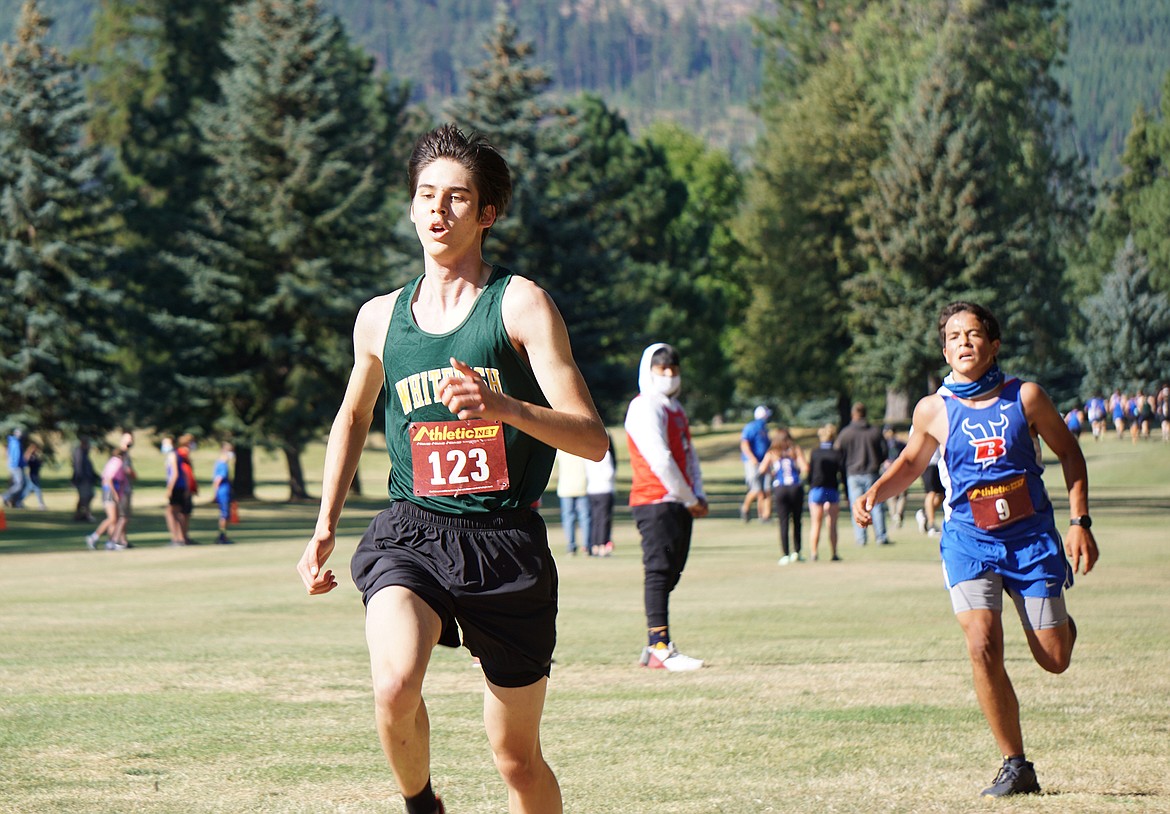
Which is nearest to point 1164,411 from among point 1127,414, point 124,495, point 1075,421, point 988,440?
point 1075,421

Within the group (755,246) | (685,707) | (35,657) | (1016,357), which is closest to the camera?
(685,707)

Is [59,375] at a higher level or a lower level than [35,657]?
higher

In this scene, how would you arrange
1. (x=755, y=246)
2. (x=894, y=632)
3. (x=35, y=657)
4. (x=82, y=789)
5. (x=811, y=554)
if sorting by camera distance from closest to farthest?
(x=82, y=789)
(x=35, y=657)
(x=894, y=632)
(x=811, y=554)
(x=755, y=246)

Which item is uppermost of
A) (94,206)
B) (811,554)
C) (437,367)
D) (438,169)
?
(94,206)

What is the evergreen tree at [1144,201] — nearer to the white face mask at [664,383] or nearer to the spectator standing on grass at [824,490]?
the spectator standing on grass at [824,490]

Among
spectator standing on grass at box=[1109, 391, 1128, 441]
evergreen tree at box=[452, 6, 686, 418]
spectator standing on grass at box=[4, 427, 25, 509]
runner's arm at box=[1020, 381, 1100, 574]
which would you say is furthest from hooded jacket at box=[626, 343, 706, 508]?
spectator standing on grass at box=[1109, 391, 1128, 441]

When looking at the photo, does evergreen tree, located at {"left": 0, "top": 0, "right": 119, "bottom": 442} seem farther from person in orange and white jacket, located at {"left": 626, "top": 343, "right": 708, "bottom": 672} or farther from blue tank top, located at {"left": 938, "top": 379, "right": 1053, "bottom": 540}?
blue tank top, located at {"left": 938, "top": 379, "right": 1053, "bottom": 540}

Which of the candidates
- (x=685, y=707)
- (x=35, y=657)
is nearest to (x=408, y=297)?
(x=685, y=707)

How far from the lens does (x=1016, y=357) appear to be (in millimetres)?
62438

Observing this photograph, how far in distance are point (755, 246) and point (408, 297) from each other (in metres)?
63.3

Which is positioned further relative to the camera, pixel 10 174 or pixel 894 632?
pixel 10 174

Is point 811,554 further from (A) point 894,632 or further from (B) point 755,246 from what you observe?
(B) point 755,246

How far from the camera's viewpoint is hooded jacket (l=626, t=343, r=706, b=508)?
11258 millimetres

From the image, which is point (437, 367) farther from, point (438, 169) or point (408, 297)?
point (438, 169)
